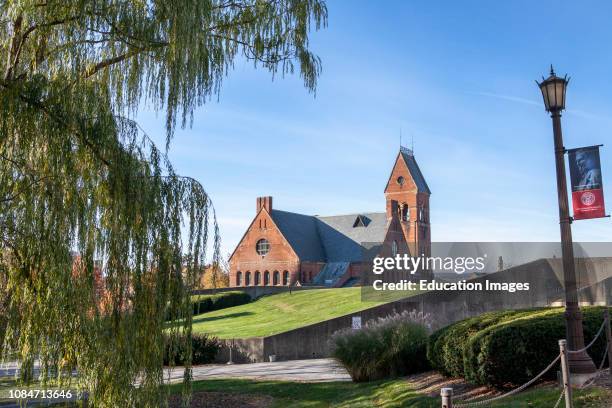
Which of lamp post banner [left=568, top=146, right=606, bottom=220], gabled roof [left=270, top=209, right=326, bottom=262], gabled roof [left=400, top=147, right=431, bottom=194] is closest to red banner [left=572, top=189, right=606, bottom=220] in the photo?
lamp post banner [left=568, top=146, right=606, bottom=220]

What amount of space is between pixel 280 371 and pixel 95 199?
1549cm

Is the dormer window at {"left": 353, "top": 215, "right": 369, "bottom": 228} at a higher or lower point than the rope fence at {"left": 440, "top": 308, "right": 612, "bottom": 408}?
higher

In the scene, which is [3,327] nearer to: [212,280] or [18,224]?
[18,224]

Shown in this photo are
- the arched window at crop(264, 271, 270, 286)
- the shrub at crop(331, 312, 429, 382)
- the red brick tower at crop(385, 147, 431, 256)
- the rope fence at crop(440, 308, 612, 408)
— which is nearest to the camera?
the rope fence at crop(440, 308, 612, 408)

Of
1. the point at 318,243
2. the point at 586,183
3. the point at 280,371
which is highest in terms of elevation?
the point at 318,243

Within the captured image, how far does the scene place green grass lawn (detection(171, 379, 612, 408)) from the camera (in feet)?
28.9

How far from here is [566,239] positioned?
1007 centimetres

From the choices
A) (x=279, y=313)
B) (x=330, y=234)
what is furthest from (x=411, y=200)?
(x=279, y=313)

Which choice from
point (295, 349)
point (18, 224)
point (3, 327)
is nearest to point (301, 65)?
point (18, 224)

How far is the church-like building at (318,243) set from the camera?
2532 inches

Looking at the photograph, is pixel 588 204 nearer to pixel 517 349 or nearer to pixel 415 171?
pixel 517 349

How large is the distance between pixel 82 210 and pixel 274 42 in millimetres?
3840

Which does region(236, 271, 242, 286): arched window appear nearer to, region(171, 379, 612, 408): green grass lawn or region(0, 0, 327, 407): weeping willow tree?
region(171, 379, 612, 408): green grass lawn

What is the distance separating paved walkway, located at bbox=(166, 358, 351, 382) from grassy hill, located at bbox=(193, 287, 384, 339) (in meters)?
5.83
